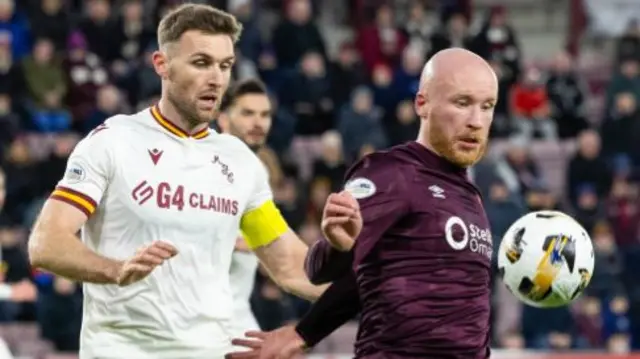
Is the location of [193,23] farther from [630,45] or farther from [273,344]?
[630,45]

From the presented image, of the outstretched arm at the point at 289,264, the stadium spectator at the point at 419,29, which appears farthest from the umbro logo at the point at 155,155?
the stadium spectator at the point at 419,29

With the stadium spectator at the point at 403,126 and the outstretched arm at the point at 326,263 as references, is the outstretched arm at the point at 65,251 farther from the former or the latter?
the stadium spectator at the point at 403,126

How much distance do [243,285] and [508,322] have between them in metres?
8.24

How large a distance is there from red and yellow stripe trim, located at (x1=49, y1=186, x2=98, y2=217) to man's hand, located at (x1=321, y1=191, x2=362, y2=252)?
1062 mm

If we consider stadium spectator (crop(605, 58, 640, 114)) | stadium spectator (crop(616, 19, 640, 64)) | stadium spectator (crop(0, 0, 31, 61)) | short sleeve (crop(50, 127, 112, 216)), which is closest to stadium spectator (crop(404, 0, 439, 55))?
stadium spectator (crop(605, 58, 640, 114))

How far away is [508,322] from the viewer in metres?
17.6

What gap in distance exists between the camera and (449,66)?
6477 mm

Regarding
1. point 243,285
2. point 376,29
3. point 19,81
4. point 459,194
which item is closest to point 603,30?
point 376,29

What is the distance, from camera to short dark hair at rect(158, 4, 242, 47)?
22.3 ft

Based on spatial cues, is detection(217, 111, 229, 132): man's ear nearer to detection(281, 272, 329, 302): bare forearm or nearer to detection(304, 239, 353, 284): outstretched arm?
detection(281, 272, 329, 302): bare forearm

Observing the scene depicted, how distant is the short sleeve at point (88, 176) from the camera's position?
647 cm

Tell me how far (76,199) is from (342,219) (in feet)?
3.92

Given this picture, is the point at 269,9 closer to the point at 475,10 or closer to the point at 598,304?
the point at 475,10

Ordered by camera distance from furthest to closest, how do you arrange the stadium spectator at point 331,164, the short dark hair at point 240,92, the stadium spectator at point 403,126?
the stadium spectator at point 403,126, the stadium spectator at point 331,164, the short dark hair at point 240,92
